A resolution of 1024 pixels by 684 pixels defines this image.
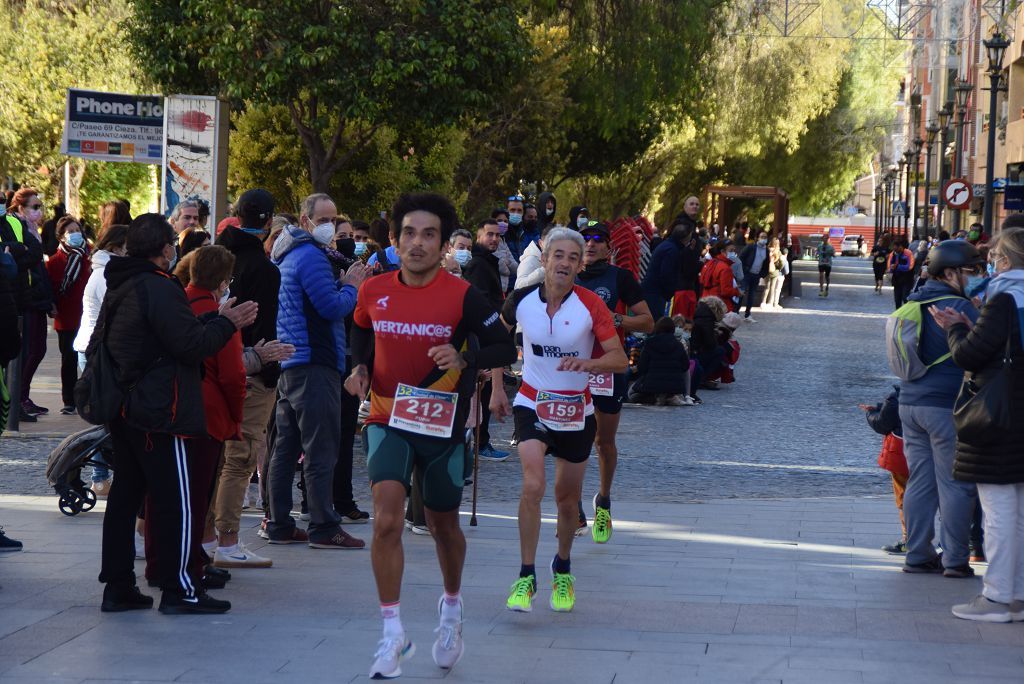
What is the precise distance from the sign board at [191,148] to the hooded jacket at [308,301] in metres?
6.77

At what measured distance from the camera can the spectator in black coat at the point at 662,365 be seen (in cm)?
1614

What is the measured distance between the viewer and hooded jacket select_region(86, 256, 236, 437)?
6.61 metres

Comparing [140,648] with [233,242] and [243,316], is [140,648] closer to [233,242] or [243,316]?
[243,316]

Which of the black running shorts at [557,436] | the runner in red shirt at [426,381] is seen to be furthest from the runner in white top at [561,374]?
the runner in red shirt at [426,381]

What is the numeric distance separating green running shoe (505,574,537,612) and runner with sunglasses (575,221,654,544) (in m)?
1.81

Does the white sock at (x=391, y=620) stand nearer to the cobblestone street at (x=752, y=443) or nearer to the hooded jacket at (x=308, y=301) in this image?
the hooded jacket at (x=308, y=301)

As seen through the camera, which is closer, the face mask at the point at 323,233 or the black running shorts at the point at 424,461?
the black running shorts at the point at 424,461

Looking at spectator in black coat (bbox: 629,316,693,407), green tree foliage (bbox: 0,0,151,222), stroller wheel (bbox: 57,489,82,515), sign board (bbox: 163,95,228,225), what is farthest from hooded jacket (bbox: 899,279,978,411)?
green tree foliage (bbox: 0,0,151,222)

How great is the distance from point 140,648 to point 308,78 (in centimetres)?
1472

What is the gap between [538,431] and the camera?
715cm

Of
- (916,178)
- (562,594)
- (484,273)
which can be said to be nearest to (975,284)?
(562,594)

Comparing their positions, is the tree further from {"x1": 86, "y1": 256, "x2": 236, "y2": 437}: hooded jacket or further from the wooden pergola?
the wooden pergola

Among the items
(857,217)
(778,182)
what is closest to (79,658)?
(778,182)

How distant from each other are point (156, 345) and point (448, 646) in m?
1.94
